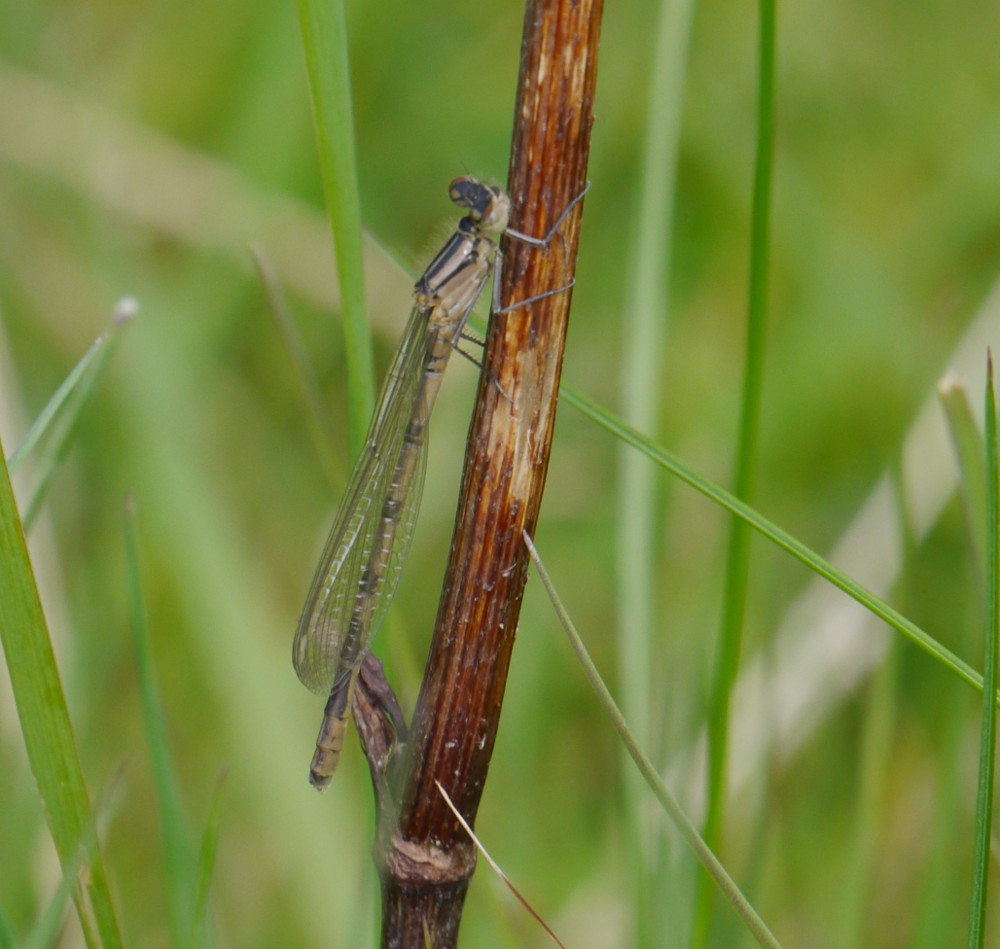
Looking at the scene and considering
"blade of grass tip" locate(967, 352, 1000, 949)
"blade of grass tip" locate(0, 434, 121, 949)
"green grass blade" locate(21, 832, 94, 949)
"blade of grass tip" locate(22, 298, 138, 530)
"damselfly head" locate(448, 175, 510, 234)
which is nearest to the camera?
"blade of grass tip" locate(967, 352, 1000, 949)

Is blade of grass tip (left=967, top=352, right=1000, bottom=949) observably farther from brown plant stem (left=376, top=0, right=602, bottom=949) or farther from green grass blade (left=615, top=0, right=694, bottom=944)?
green grass blade (left=615, top=0, right=694, bottom=944)

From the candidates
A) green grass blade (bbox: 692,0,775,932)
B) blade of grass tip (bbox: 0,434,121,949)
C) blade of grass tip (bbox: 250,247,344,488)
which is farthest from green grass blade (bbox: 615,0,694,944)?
blade of grass tip (bbox: 0,434,121,949)

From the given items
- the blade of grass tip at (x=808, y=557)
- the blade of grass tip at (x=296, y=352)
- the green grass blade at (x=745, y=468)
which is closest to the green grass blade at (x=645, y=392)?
the green grass blade at (x=745, y=468)

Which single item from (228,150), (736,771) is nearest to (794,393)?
(736,771)

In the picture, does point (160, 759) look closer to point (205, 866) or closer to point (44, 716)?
point (205, 866)

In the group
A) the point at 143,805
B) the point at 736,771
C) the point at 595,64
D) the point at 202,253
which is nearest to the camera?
the point at 595,64

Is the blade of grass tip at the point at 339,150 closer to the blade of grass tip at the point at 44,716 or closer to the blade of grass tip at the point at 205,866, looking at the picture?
the blade of grass tip at the point at 44,716

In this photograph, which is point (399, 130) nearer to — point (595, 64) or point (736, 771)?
point (736, 771)
